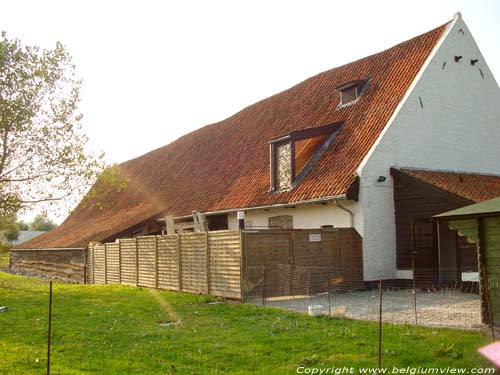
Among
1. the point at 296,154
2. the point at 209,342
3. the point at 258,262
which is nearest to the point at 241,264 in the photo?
the point at 258,262

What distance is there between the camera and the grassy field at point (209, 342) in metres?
7.26

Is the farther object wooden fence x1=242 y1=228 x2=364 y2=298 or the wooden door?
the wooden door

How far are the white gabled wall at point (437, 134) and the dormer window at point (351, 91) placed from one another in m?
2.81

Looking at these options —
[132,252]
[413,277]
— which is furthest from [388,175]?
[132,252]

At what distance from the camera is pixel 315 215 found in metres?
18.5

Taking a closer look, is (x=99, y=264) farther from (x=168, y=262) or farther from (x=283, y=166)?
(x=283, y=166)

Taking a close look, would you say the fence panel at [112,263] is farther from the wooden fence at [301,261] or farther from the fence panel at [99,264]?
the wooden fence at [301,261]

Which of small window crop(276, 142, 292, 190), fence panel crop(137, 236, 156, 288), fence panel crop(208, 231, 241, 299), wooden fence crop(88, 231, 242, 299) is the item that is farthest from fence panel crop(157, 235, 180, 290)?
small window crop(276, 142, 292, 190)

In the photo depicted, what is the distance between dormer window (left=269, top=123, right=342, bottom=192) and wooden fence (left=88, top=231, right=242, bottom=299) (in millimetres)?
4544

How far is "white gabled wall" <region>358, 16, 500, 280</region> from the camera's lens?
1725 centimetres

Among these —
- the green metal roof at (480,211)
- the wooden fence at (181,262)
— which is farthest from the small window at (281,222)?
the green metal roof at (480,211)

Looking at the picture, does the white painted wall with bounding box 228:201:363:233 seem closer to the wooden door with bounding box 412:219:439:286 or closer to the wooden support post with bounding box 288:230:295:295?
the wooden door with bounding box 412:219:439:286

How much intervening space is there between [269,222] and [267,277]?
5.73 m

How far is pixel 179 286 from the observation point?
17297 millimetres
